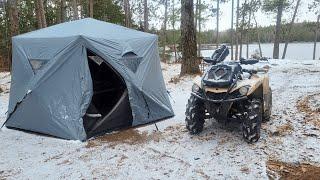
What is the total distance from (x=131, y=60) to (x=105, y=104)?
1290mm

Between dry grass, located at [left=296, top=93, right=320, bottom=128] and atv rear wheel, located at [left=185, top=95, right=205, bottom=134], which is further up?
atv rear wheel, located at [left=185, top=95, right=205, bottom=134]

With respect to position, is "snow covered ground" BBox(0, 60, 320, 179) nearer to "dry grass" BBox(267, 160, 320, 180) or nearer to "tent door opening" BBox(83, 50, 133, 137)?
"dry grass" BBox(267, 160, 320, 180)

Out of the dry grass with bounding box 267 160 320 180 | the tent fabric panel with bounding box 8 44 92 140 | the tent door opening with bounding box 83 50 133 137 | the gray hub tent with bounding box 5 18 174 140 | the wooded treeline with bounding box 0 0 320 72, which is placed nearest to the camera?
the dry grass with bounding box 267 160 320 180

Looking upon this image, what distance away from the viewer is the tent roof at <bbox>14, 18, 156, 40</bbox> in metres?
6.56

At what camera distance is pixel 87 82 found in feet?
20.3

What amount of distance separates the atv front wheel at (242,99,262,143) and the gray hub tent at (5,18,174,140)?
224 cm

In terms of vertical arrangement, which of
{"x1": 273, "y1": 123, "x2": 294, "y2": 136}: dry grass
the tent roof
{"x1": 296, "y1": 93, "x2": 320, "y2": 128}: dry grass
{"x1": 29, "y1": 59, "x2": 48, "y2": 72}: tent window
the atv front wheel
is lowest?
{"x1": 273, "y1": 123, "x2": 294, "y2": 136}: dry grass

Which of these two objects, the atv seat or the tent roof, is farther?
the tent roof

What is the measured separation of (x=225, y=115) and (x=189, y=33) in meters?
6.32

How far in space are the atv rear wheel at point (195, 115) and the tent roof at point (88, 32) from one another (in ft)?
6.91

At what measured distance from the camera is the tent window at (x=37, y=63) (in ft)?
21.3

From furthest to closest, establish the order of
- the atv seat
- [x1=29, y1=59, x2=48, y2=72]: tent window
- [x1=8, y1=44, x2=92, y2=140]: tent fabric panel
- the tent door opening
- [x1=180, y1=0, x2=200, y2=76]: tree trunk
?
[x1=180, y1=0, x2=200, y2=76]: tree trunk → [x1=29, y1=59, x2=48, y2=72]: tent window → the tent door opening → [x1=8, y1=44, x2=92, y2=140]: tent fabric panel → the atv seat

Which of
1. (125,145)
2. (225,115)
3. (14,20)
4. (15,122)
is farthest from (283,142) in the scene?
(14,20)

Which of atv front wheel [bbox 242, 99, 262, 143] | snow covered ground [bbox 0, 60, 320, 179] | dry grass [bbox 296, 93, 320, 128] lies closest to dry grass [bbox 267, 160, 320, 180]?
snow covered ground [bbox 0, 60, 320, 179]
